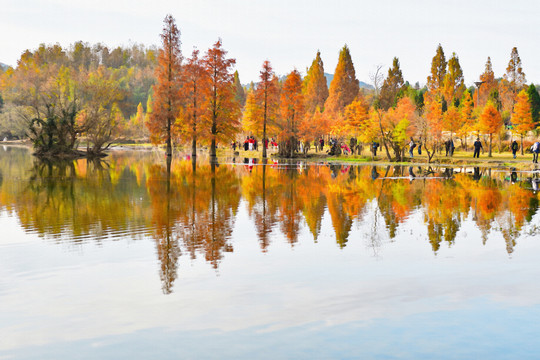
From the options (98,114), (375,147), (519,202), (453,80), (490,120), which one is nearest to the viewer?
(519,202)

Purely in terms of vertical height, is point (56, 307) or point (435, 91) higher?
point (435, 91)

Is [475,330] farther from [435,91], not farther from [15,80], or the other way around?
[15,80]

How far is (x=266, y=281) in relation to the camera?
28.5 feet

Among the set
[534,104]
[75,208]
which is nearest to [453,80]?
[534,104]

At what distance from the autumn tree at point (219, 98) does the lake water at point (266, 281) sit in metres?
38.3

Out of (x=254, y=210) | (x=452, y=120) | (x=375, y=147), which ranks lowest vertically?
(x=254, y=210)

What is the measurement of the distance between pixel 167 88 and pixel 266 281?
Answer: 165ft

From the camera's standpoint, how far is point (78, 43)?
177m

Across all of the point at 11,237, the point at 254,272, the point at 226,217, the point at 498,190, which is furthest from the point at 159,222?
the point at 498,190

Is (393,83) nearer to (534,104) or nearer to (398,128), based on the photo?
(534,104)

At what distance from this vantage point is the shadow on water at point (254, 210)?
12148mm

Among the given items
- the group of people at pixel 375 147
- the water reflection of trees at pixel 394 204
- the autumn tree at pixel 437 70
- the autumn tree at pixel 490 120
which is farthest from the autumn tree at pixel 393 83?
the water reflection of trees at pixel 394 204

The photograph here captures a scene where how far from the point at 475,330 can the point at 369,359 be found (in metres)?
1.64

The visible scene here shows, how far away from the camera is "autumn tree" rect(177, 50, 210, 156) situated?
54531 millimetres
